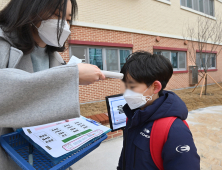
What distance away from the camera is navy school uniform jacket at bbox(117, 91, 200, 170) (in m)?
0.87

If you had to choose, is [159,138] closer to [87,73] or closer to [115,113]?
[87,73]

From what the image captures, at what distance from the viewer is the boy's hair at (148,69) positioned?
1103 millimetres

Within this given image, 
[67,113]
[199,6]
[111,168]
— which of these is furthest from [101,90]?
[199,6]

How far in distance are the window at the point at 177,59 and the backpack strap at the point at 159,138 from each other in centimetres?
890

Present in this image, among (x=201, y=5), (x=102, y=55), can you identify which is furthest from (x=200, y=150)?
(x=201, y=5)

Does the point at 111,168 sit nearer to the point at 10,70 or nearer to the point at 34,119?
the point at 34,119

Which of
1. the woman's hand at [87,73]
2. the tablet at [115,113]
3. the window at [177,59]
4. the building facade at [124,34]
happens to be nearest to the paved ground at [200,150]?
the tablet at [115,113]

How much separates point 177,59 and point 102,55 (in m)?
5.29

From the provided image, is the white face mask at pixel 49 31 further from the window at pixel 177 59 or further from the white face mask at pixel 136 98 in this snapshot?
the window at pixel 177 59

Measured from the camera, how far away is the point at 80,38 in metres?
6.03

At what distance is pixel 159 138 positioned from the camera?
0.94 m

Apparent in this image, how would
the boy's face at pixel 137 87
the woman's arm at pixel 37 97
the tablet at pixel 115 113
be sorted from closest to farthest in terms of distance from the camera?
the woman's arm at pixel 37 97 → the boy's face at pixel 137 87 → the tablet at pixel 115 113

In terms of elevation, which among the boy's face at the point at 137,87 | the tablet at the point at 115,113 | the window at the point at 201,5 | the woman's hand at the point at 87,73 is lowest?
the tablet at the point at 115,113

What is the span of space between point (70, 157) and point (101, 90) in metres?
5.77
